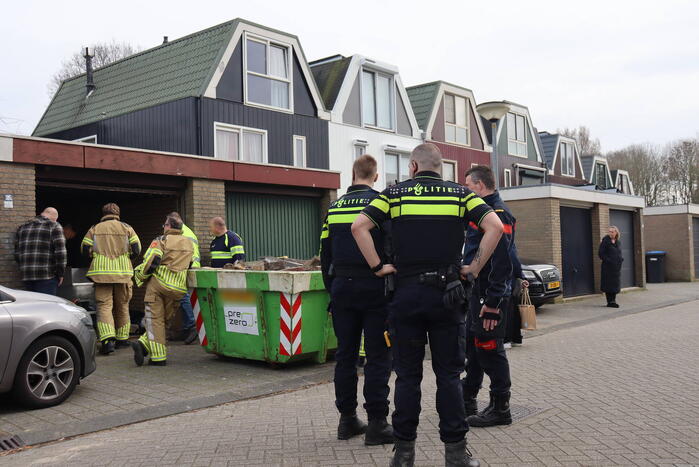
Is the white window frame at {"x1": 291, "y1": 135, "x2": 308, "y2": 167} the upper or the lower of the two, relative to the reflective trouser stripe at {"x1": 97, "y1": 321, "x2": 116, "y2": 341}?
upper

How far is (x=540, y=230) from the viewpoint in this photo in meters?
16.4

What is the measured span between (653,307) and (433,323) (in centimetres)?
1324

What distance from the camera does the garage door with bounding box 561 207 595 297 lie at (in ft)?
56.0

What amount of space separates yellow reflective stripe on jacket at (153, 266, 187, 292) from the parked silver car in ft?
4.50

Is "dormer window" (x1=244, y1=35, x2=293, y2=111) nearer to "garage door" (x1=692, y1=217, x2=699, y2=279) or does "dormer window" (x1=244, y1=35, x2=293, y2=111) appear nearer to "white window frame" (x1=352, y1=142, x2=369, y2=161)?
"white window frame" (x1=352, y1=142, x2=369, y2=161)

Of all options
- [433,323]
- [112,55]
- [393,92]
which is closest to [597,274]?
[393,92]

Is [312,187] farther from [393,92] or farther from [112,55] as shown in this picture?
[112,55]

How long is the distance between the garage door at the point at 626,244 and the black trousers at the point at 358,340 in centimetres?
1680

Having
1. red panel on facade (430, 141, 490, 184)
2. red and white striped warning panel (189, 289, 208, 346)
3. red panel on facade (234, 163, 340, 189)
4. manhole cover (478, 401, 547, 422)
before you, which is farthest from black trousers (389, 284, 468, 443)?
red panel on facade (430, 141, 490, 184)

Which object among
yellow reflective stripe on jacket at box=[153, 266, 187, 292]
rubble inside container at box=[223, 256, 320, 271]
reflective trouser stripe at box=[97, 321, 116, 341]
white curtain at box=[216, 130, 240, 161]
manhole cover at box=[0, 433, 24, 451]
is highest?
white curtain at box=[216, 130, 240, 161]

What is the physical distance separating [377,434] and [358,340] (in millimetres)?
701

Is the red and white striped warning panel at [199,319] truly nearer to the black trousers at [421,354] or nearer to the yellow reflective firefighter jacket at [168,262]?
the yellow reflective firefighter jacket at [168,262]

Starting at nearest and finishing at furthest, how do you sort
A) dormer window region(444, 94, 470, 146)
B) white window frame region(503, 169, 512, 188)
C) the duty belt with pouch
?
the duty belt with pouch, dormer window region(444, 94, 470, 146), white window frame region(503, 169, 512, 188)

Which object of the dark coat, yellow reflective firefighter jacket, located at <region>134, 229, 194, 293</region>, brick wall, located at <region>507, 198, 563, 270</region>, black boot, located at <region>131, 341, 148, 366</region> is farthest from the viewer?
brick wall, located at <region>507, 198, 563, 270</region>
